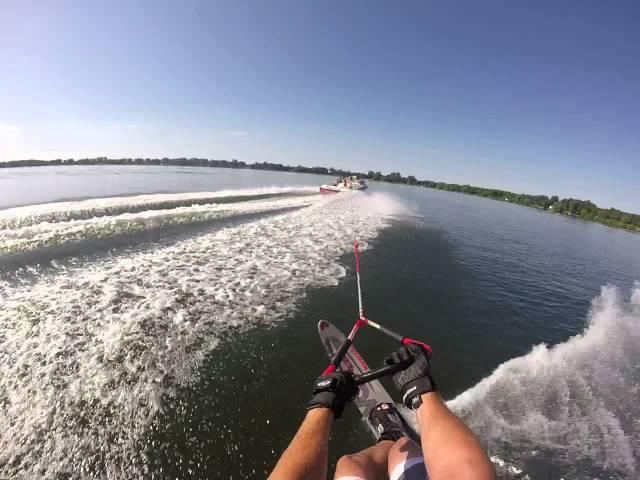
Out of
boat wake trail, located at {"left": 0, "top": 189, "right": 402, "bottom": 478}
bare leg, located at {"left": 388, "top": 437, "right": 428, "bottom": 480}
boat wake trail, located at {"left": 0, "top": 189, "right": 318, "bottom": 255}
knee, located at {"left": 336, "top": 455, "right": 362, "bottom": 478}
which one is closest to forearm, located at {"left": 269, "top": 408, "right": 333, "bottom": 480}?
knee, located at {"left": 336, "top": 455, "right": 362, "bottom": 478}

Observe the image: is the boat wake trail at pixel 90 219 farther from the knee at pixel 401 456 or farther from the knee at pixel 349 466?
the knee at pixel 401 456

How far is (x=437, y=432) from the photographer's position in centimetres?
321

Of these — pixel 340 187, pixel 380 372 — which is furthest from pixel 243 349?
pixel 340 187

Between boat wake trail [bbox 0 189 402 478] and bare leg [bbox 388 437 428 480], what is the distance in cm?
457

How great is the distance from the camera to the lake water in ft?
18.5

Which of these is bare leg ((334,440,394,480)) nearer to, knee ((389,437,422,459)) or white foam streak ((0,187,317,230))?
knee ((389,437,422,459))

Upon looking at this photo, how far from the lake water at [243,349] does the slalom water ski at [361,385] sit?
406 millimetres

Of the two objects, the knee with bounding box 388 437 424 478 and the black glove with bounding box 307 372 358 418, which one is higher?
the black glove with bounding box 307 372 358 418

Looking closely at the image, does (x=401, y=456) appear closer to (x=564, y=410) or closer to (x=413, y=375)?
(x=413, y=375)

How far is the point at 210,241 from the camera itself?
17.6 metres

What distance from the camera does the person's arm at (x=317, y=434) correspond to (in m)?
2.74

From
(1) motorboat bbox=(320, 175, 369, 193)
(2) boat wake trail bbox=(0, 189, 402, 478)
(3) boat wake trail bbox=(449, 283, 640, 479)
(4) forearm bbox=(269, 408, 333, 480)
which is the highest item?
(1) motorboat bbox=(320, 175, 369, 193)

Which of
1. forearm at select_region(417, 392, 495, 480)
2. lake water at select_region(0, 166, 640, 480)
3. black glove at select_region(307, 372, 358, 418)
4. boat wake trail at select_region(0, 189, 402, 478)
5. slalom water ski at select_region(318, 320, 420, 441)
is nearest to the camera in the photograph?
forearm at select_region(417, 392, 495, 480)

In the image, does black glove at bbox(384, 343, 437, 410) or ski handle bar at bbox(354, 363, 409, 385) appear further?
ski handle bar at bbox(354, 363, 409, 385)
